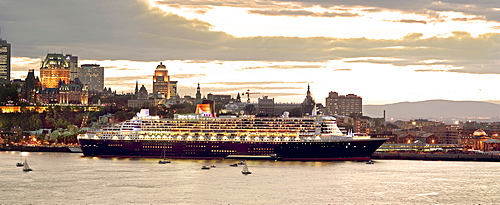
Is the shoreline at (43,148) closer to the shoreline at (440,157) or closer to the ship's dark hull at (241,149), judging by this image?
the ship's dark hull at (241,149)

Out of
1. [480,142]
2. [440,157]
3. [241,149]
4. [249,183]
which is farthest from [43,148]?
[480,142]

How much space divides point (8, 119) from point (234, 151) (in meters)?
86.2

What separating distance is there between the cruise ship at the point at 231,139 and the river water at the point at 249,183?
333 centimetres

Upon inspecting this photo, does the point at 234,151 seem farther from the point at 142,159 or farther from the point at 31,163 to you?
the point at 31,163

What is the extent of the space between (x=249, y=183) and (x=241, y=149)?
2624 cm

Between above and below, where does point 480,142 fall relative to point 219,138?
above

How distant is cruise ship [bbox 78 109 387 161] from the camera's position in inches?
3780

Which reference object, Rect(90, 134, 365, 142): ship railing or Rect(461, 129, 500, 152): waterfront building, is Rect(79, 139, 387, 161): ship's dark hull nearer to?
Rect(90, 134, 365, 142): ship railing

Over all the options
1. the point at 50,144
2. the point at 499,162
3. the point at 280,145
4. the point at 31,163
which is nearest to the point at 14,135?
the point at 50,144

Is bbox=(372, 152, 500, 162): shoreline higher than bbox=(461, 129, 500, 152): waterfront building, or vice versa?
bbox=(461, 129, 500, 152): waterfront building

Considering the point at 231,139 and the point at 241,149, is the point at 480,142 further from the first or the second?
the point at 241,149

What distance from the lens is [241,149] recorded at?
97.7 metres

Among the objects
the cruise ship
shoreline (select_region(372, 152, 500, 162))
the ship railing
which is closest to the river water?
the cruise ship

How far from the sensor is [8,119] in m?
171
